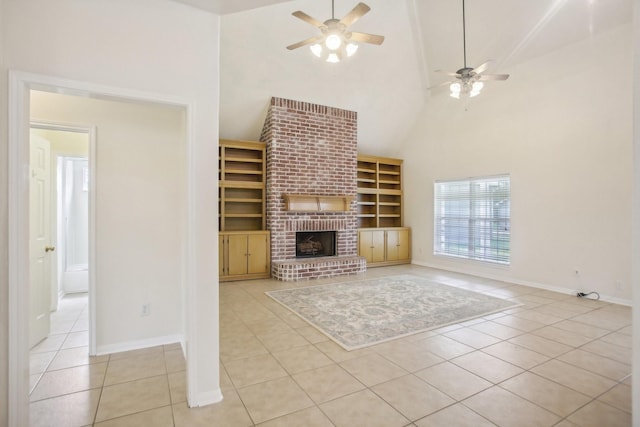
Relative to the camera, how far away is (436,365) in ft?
8.49

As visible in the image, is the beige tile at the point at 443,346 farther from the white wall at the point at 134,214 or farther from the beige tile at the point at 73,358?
the beige tile at the point at 73,358

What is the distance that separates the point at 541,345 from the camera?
2959 millimetres

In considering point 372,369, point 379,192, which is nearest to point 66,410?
point 372,369

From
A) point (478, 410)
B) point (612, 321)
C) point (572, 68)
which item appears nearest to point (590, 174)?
point (572, 68)

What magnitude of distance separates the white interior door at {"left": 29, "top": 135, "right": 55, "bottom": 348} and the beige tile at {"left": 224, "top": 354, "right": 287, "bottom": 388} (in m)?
1.96

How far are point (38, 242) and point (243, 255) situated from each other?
3036 mm

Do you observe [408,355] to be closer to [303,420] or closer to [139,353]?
[303,420]

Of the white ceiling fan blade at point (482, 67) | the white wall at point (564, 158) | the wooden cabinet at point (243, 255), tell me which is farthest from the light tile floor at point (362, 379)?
the white ceiling fan blade at point (482, 67)

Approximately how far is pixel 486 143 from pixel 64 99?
6.20 metres

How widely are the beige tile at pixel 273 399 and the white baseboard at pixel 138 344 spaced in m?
1.17

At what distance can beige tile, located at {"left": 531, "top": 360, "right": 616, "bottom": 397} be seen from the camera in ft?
7.36

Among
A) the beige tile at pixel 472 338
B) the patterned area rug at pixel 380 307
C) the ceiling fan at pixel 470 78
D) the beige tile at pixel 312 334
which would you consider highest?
the ceiling fan at pixel 470 78

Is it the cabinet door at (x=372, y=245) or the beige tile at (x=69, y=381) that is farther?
the cabinet door at (x=372, y=245)

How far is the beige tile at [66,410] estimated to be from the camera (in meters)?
1.90
